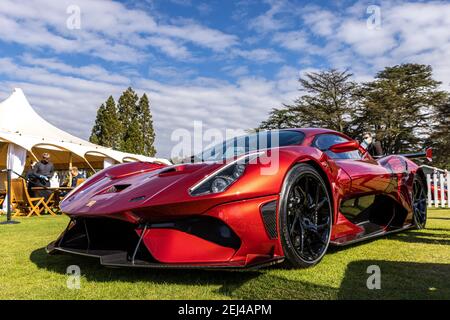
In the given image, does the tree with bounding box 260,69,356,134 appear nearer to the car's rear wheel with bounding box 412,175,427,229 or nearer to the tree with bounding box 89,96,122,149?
the tree with bounding box 89,96,122,149

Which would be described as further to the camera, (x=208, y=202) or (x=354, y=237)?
(x=354, y=237)

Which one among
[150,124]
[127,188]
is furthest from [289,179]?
[150,124]

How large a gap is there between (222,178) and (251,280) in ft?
2.29

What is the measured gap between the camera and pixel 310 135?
3.91m

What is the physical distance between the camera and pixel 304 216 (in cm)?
303

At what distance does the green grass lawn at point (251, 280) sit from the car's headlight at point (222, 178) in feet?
1.99

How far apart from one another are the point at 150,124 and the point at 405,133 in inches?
1007

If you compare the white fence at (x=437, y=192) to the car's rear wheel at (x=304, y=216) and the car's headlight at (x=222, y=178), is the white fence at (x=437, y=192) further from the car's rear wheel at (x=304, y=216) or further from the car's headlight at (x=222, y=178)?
the car's headlight at (x=222, y=178)

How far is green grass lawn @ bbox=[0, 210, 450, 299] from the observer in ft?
7.93

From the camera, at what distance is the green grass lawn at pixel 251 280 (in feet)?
7.93

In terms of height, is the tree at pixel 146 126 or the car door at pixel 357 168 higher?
the tree at pixel 146 126

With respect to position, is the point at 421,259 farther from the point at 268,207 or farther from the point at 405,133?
the point at 405,133

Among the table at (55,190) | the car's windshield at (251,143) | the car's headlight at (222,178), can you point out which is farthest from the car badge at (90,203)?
the table at (55,190)

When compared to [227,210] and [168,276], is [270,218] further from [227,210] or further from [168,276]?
[168,276]
